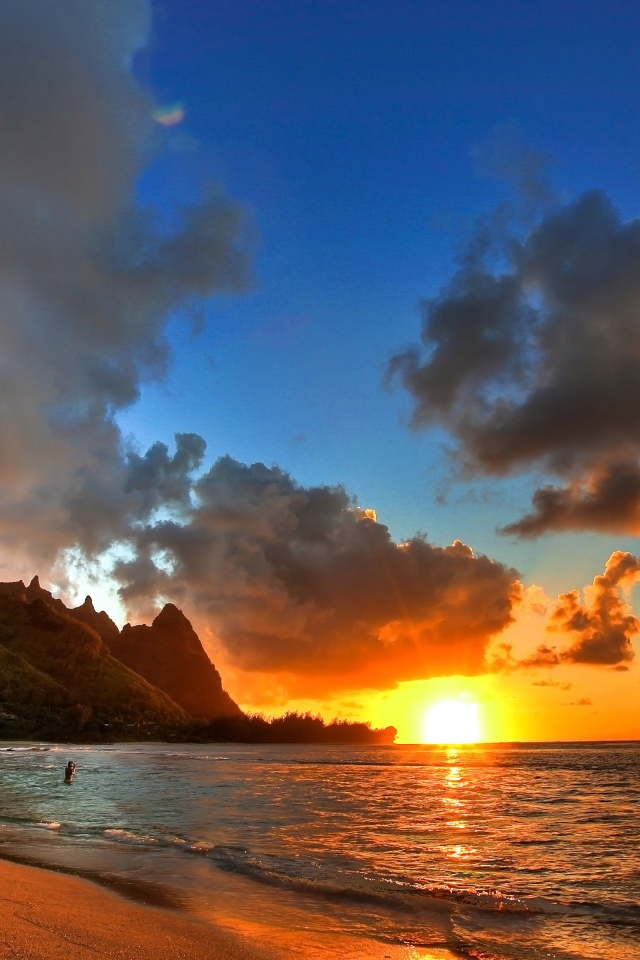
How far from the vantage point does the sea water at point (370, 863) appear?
1375 cm

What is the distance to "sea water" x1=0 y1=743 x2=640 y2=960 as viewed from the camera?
45.1ft

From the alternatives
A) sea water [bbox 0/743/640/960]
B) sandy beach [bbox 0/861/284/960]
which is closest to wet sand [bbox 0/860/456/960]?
sandy beach [bbox 0/861/284/960]

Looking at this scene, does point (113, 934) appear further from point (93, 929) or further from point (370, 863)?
point (370, 863)

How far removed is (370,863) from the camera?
73.5 ft

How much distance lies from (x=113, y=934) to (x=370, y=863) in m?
14.2

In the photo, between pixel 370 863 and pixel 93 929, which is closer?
pixel 93 929

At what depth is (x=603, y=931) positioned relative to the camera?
14.7 metres

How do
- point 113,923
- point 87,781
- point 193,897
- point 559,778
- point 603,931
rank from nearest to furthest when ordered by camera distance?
point 113,923
point 603,931
point 193,897
point 87,781
point 559,778

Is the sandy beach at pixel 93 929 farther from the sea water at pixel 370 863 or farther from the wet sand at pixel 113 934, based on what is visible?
the sea water at pixel 370 863

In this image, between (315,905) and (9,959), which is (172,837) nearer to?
(315,905)

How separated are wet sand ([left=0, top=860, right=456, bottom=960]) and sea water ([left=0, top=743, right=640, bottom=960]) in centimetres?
37

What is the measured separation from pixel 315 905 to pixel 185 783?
48.1 meters

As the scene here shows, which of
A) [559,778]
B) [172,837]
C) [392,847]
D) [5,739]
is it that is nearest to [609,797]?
[559,778]

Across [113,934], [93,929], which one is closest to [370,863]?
[113,934]
